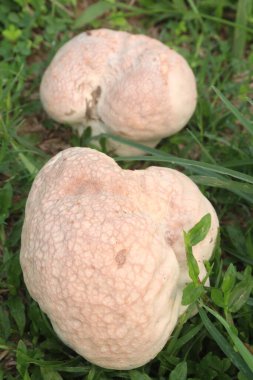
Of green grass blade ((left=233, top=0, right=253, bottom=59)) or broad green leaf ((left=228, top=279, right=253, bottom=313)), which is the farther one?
green grass blade ((left=233, top=0, right=253, bottom=59))

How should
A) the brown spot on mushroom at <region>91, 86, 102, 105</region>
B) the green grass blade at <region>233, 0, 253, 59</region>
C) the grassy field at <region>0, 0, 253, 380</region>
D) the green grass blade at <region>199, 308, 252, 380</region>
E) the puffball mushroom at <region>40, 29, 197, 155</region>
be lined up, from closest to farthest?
1. the green grass blade at <region>199, 308, 252, 380</region>
2. the grassy field at <region>0, 0, 253, 380</region>
3. the puffball mushroom at <region>40, 29, 197, 155</region>
4. the brown spot on mushroom at <region>91, 86, 102, 105</region>
5. the green grass blade at <region>233, 0, 253, 59</region>

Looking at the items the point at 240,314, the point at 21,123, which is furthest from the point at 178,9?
the point at 240,314

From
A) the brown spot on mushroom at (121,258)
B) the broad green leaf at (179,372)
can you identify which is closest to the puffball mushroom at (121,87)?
the brown spot on mushroom at (121,258)

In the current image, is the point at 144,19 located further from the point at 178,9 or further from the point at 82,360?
the point at 82,360

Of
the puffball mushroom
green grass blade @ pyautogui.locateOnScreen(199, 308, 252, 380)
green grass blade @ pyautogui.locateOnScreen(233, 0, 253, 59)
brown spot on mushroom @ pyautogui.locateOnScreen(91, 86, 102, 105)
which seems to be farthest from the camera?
green grass blade @ pyautogui.locateOnScreen(233, 0, 253, 59)

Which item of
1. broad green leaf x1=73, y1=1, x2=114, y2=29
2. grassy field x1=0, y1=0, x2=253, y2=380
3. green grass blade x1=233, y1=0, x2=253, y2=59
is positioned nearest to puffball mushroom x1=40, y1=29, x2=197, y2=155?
grassy field x1=0, y1=0, x2=253, y2=380

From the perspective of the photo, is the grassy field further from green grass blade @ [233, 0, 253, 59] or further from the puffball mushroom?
the puffball mushroom
